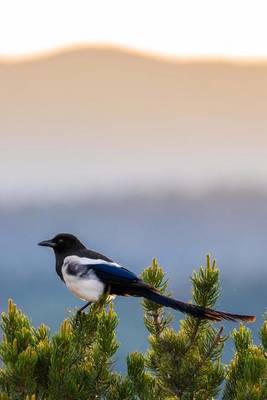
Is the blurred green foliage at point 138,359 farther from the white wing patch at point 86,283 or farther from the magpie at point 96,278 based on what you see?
the white wing patch at point 86,283

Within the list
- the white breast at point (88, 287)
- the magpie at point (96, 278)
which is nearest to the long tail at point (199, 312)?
the magpie at point (96, 278)

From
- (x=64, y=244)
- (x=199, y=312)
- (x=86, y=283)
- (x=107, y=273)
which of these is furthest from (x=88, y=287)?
(x=199, y=312)

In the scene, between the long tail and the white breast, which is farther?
the white breast

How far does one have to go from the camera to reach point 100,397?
7.20 metres

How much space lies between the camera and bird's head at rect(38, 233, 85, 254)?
10602 millimetres

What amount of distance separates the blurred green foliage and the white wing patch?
4.58 feet

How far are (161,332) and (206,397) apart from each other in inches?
22.5

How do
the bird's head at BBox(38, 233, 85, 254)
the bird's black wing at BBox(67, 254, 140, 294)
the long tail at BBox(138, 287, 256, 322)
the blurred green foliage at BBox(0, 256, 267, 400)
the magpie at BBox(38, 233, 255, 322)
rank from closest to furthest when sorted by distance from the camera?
the blurred green foliage at BBox(0, 256, 267, 400) → the long tail at BBox(138, 287, 256, 322) → the magpie at BBox(38, 233, 255, 322) → the bird's black wing at BBox(67, 254, 140, 294) → the bird's head at BBox(38, 233, 85, 254)

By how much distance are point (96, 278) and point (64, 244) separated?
101 cm

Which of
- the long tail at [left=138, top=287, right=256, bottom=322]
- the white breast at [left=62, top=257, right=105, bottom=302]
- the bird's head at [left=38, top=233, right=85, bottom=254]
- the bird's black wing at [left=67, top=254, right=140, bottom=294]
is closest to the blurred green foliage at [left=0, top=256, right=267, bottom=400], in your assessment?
the long tail at [left=138, top=287, right=256, bottom=322]

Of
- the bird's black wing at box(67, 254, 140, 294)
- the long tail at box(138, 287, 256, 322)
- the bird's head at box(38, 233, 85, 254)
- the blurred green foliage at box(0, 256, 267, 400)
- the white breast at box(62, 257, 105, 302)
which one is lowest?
the blurred green foliage at box(0, 256, 267, 400)

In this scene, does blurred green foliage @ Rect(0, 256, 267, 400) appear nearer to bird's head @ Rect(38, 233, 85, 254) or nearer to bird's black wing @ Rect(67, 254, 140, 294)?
bird's black wing @ Rect(67, 254, 140, 294)

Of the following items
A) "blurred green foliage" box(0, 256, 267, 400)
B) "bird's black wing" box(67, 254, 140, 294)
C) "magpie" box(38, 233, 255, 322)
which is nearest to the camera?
"blurred green foliage" box(0, 256, 267, 400)

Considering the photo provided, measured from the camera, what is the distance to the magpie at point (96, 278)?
8.05 m
